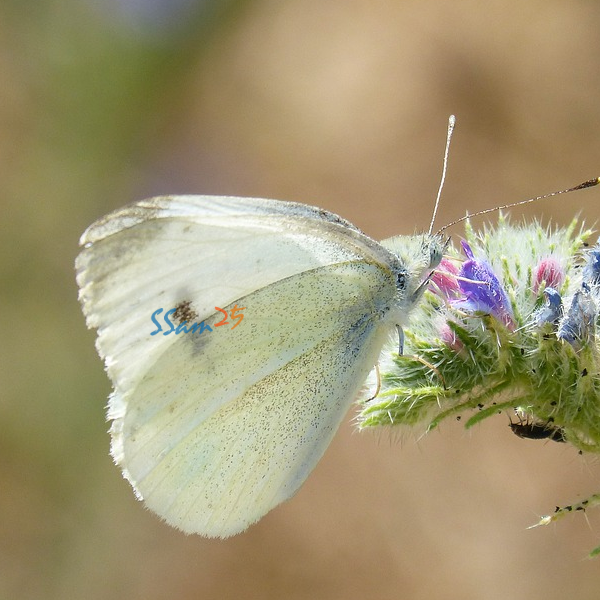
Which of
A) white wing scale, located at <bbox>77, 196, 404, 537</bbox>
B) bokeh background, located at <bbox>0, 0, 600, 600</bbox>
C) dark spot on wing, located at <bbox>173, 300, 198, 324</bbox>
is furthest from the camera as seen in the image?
bokeh background, located at <bbox>0, 0, 600, 600</bbox>

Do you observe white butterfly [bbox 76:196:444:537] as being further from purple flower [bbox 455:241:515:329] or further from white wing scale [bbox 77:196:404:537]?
purple flower [bbox 455:241:515:329]

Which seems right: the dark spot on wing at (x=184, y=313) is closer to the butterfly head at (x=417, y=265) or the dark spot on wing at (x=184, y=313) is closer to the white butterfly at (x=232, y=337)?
the white butterfly at (x=232, y=337)

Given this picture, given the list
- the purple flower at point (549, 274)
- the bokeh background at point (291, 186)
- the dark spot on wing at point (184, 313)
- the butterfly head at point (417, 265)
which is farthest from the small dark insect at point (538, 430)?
the bokeh background at point (291, 186)

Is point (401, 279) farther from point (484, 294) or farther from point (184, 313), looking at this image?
point (184, 313)

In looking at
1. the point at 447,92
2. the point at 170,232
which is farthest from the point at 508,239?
the point at 447,92

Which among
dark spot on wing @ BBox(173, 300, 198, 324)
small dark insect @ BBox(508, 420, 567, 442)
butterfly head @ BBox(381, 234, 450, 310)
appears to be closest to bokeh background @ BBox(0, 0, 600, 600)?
small dark insect @ BBox(508, 420, 567, 442)

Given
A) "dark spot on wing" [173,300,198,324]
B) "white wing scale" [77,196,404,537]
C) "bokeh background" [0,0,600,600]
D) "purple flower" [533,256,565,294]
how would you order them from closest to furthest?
"white wing scale" [77,196,404,537], "dark spot on wing" [173,300,198,324], "purple flower" [533,256,565,294], "bokeh background" [0,0,600,600]
